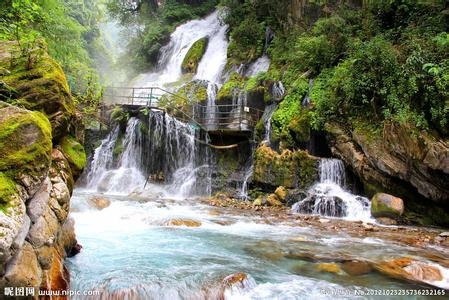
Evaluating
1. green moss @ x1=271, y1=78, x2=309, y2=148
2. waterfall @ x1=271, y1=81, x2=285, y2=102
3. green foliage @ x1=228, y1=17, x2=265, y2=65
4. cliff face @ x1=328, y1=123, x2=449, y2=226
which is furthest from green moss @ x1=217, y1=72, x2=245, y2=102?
cliff face @ x1=328, y1=123, x2=449, y2=226

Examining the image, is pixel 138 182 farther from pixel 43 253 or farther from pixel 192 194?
pixel 43 253

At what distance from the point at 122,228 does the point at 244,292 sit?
446 cm

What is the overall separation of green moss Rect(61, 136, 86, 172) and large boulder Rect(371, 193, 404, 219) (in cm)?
826

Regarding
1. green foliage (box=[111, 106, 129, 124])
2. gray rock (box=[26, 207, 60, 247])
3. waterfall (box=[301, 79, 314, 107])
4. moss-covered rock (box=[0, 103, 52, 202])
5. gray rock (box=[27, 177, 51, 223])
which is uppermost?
waterfall (box=[301, 79, 314, 107])

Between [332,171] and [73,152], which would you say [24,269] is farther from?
[332,171]

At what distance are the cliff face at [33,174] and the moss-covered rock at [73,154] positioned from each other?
2cm

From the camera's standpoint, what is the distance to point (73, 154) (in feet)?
16.2

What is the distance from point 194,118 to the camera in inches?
688

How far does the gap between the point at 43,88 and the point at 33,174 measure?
5.83 feet

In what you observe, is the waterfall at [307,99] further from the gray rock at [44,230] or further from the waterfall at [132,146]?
the gray rock at [44,230]

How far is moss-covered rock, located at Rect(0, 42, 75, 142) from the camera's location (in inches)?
167

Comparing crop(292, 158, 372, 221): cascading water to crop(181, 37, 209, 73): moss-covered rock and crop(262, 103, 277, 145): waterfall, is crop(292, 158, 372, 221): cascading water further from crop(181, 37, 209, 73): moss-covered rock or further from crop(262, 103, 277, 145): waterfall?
crop(181, 37, 209, 73): moss-covered rock

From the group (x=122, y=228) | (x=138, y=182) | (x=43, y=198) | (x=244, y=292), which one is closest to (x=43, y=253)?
(x=43, y=198)

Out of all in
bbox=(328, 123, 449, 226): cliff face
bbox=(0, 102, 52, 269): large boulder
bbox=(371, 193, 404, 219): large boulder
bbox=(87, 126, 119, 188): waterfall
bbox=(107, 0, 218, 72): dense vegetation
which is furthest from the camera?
bbox=(107, 0, 218, 72): dense vegetation
